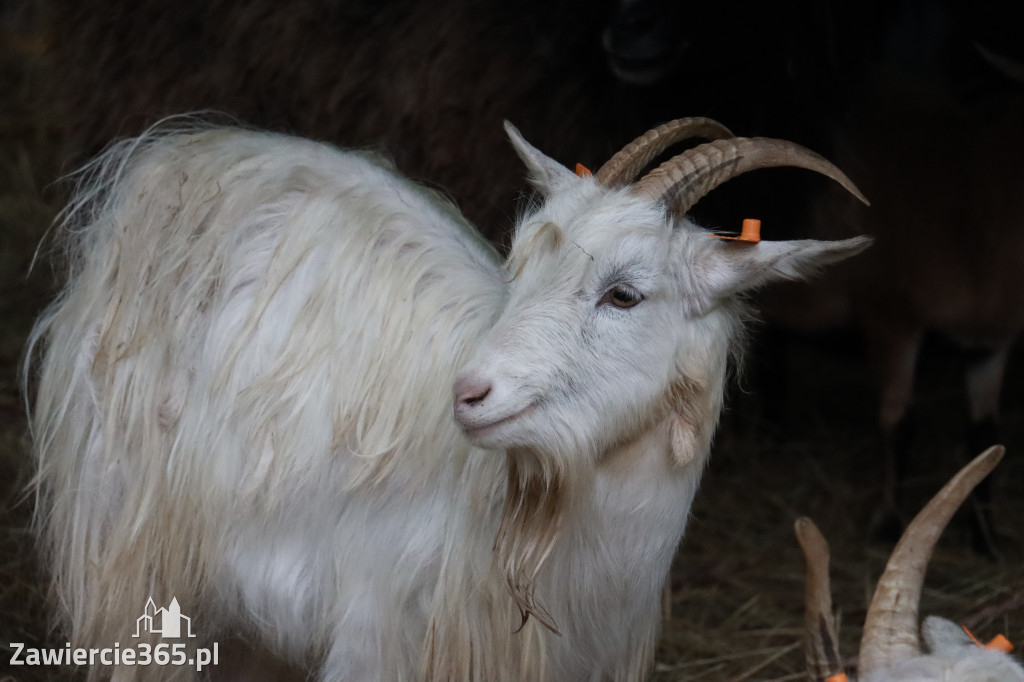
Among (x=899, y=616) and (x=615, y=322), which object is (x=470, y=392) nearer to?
(x=615, y=322)

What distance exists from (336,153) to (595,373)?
1170 millimetres

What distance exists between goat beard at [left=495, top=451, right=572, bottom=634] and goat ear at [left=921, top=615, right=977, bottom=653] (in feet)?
2.35

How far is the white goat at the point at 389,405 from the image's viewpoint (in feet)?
7.38

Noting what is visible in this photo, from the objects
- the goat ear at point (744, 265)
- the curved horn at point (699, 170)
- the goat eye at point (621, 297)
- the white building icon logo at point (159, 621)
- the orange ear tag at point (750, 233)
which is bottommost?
the white building icon logo at point (159, 621)

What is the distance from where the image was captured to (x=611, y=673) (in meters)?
2.63

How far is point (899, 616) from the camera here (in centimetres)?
221

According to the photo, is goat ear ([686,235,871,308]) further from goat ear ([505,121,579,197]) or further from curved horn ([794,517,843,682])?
curved horn ([794,517,843,682])

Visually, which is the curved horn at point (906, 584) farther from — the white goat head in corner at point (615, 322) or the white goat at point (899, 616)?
the white goat head in corner at point (615, 322)

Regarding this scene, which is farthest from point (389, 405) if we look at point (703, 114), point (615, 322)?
point (703, 114)

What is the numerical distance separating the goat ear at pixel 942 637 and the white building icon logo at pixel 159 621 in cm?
162

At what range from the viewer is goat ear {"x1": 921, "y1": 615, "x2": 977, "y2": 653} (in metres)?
2.20

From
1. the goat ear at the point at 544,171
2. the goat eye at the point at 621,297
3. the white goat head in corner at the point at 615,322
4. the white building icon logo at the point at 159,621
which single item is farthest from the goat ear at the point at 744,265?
the white building icon logo at the point at 159,621

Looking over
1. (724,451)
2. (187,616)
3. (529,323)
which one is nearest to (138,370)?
(187,616)

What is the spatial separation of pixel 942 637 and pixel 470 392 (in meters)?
1.03
